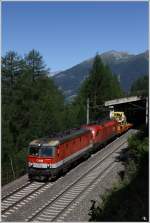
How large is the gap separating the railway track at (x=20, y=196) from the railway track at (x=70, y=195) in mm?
1389

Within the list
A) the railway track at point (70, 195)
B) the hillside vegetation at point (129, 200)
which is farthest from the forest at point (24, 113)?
the hillside vegetation at point (129, 200)

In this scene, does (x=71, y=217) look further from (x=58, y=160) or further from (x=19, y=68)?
(x=19, y=68)

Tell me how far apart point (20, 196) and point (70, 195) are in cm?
295

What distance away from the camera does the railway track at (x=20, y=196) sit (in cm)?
2286

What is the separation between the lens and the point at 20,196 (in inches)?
990

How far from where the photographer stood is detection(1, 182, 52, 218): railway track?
2286 centimetres

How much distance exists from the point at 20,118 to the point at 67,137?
19229mm

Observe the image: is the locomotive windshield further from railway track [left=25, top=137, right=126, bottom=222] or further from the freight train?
railway track [left=25, top=137, right=126, bottom=222]

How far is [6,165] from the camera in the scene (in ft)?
128

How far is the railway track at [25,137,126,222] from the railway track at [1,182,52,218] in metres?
1.39

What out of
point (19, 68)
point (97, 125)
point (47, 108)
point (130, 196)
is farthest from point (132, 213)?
point (19, 68)

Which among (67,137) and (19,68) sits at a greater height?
(19,68)

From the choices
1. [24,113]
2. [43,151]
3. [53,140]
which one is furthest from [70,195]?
[24,113]

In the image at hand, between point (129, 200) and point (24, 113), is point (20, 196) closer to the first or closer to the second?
point (129, 200)
